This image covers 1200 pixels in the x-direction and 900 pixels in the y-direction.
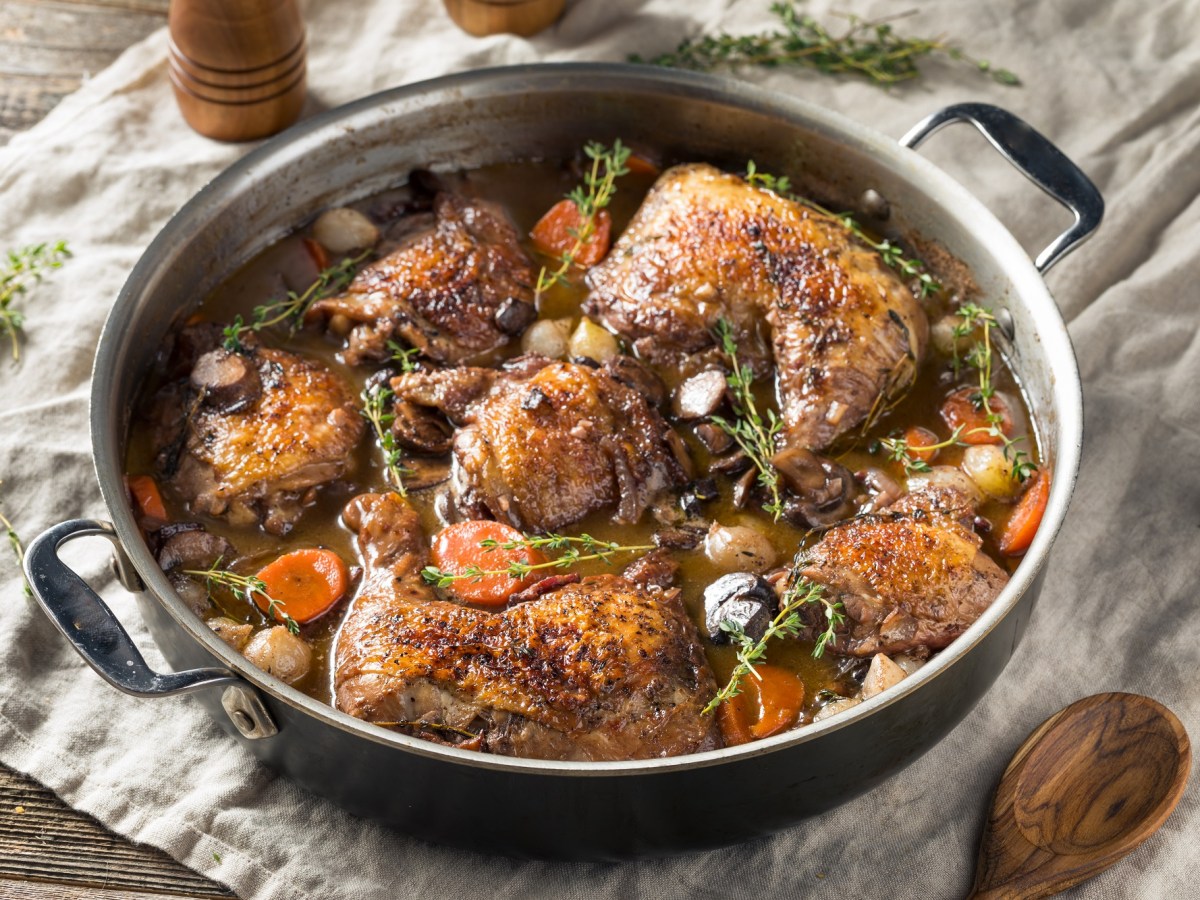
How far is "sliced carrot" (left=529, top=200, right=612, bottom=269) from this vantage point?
12.3ft

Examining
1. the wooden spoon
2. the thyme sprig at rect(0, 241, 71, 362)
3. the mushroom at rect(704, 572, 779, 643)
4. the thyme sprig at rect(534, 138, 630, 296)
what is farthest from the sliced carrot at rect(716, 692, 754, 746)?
the thyme sprig at rect(0, 241, 71, 362)

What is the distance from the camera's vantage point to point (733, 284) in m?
3.46

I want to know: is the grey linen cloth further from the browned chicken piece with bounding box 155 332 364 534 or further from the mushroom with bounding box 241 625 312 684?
the browned chicken piece with bounding box 155 332 364 534

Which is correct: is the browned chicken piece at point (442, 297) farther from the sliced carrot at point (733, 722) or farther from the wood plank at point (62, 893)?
the wood plank at point (62, 893)

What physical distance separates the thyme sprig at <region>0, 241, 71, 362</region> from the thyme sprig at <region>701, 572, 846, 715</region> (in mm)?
2270

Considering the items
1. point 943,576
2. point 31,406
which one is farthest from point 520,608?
point 31,406

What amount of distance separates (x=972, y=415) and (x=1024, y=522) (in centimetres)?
35

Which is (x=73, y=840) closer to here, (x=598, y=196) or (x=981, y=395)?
(x=598, y=196)

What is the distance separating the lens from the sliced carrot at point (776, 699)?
2838mm

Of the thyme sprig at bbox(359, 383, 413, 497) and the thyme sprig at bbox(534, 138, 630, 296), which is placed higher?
the thyme sprig at bbox(534, 138, 630, 296)

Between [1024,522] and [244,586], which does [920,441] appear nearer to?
[1024,522]

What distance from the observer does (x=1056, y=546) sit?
3.62m

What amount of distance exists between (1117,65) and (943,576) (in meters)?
2.46

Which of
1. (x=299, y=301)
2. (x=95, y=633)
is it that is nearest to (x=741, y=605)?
(x=95, y=633)
